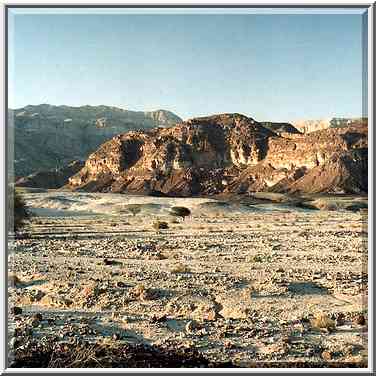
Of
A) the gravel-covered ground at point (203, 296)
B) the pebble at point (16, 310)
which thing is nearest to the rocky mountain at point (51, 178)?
the gravel-covered ground at point (203, 296)

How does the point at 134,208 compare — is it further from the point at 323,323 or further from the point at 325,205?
the point at 323,323

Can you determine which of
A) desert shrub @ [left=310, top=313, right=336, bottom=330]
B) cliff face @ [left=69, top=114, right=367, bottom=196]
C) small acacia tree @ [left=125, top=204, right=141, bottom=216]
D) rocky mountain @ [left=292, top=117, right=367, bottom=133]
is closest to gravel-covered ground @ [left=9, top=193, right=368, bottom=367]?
desert shrub @ [left=310, top=313, right=336, bottom=330]

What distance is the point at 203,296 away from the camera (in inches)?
332

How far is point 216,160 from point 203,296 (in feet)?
107

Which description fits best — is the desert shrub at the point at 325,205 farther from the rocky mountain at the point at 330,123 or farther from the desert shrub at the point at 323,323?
the desert shrub at the point at 323,323

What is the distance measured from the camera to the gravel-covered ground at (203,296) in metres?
6.44

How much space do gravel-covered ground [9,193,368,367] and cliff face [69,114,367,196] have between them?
2049cm

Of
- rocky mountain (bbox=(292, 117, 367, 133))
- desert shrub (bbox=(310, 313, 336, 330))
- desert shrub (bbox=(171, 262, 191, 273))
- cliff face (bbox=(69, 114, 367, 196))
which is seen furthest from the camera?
cliff face (bbox=(69, 114, 367, 196))

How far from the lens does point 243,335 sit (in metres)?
6.67

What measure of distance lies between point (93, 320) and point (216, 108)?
4548 mm

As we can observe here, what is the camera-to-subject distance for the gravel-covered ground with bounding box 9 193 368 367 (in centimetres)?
644

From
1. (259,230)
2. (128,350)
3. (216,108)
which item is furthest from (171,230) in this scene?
(128,350)

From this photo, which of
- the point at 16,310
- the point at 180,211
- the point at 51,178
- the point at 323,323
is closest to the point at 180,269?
the point at 16,310

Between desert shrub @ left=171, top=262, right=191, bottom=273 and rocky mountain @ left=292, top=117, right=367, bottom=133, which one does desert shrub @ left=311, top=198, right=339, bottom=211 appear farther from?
desert shrub @ left=171, top=262, right=191, bottom=273
